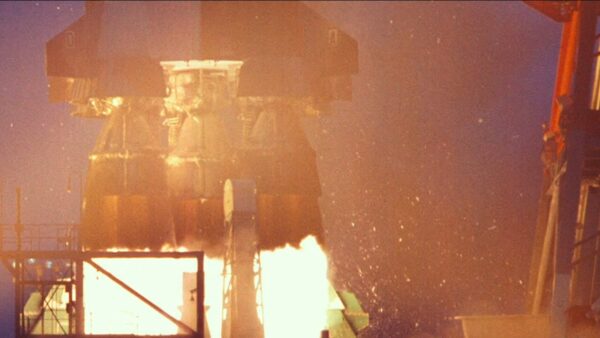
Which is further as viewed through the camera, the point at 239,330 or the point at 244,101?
the point at 244,101

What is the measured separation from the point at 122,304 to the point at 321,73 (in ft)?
44.6

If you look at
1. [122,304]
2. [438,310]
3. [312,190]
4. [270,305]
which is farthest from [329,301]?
[438,310]

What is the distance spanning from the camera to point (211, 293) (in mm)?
40594

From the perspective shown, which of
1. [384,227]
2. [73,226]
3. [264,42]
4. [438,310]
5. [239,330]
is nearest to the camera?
[239,330]

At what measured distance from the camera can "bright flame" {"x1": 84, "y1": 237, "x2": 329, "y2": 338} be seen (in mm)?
39844

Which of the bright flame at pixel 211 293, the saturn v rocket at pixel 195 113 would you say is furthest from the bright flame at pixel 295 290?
the saturn v rocket at pixel 195 113

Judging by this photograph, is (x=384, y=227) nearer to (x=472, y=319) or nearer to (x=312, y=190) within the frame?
(x=312, y=190)

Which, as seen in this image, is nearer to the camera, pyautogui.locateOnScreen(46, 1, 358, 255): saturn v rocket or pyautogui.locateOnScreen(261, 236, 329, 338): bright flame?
pyautogui.locateOnScreen(46, 1, 358, 255): saturn v rocket

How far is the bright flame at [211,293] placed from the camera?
3984 centimetres

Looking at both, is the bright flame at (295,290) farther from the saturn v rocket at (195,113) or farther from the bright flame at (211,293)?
the saturn v rocket at (195,113)

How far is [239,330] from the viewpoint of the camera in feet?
115

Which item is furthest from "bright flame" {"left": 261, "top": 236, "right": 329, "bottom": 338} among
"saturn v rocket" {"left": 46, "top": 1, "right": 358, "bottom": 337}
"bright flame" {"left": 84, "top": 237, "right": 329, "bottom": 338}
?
"saturn v rocket" {"left": 46, "top": 1, "right": 358, "bottom": 337}

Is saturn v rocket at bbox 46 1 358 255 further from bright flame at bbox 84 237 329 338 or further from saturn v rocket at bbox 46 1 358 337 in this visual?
bright flame at bbox 84 237 329 338

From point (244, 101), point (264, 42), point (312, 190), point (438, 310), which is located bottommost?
point (438, 310)
